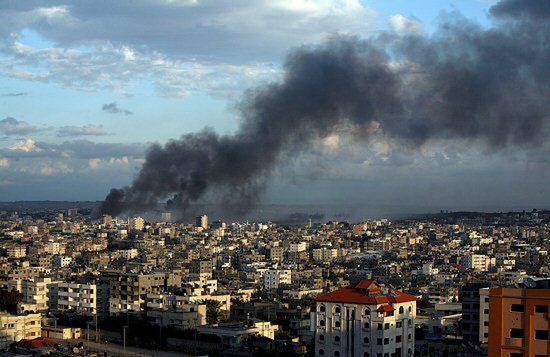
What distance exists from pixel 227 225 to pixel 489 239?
96.1ft

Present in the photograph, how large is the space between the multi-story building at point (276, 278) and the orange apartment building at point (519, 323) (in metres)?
22.3

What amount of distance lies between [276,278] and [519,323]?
75.7 feet

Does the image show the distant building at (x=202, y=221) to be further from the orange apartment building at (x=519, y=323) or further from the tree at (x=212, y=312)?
the orange apartment building at (x=519, y=323)

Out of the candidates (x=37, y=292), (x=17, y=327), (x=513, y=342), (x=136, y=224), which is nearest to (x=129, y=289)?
(x=37, y=292)

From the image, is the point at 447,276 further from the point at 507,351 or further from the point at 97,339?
the point at 507,351

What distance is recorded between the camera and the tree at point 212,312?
70.4ft

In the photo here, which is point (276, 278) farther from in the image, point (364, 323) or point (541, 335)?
point (541, 335)

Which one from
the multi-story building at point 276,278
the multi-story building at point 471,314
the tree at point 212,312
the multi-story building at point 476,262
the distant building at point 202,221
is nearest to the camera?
the multi-story building at point 471,314

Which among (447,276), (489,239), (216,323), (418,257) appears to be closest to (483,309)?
(216,323)

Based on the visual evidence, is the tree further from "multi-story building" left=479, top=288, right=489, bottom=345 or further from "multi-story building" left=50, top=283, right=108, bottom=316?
"multi-story building" left=479, top=288, right=489, bottom=345

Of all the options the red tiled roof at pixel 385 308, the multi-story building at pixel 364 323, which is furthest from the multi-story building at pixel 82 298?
the red tiled roof at pixel 385 308

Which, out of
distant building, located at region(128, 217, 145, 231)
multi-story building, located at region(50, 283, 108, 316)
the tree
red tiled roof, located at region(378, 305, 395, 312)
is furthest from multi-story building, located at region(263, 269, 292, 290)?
distant building, located at region(128, 217, 145, 231)

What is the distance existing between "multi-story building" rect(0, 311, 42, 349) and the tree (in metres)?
3.86

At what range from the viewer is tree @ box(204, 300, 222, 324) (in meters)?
21.5
